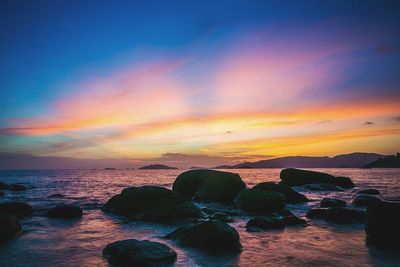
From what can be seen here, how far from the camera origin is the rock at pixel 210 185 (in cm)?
2425

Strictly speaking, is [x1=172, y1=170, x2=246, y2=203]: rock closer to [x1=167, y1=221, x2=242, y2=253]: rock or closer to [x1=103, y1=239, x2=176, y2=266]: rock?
[x1=167, y1=221, x2=242, y2=253]: rock

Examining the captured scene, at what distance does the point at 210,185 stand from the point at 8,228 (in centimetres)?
1581

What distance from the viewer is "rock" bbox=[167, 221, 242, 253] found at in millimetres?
9406

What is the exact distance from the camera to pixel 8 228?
11.4 meters

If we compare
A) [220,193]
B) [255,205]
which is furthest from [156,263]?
[220,193]

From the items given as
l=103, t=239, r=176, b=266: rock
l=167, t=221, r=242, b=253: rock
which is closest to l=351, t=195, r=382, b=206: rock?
l=167, t=221, r=242, b=253: rock

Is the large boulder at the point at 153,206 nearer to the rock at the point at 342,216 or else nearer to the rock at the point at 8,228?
the rock at the point at 8,228

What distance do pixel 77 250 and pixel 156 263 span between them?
3394 mm

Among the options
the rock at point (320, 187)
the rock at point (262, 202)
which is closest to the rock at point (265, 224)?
the rock at point (262, 202)

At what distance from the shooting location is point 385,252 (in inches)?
363

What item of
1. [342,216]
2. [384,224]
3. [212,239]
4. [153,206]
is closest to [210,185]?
[153,206]

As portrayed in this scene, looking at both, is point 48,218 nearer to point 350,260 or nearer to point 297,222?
point 297,222

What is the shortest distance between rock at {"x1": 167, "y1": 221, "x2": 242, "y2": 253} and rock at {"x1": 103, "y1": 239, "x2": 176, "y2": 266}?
1.44 metres

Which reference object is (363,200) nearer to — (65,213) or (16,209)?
(65,213)
